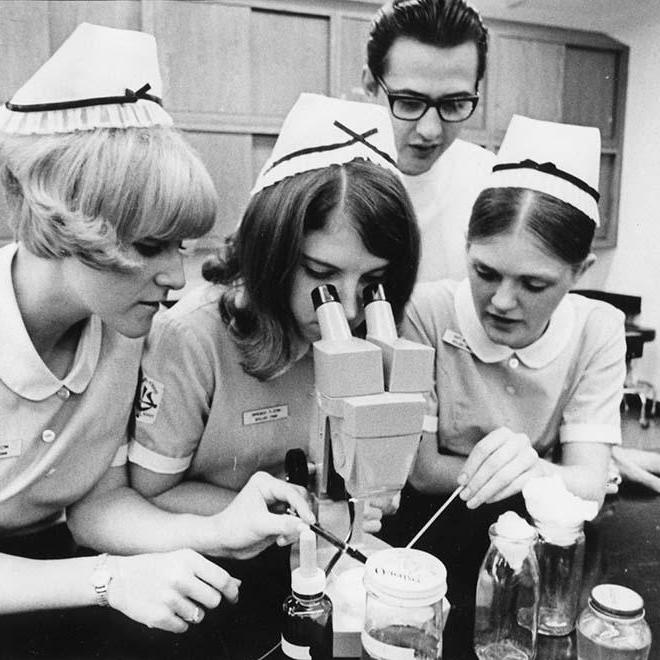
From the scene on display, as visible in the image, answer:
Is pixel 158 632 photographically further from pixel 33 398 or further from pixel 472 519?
pixel 472 519

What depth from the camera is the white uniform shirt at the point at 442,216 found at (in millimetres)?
1995

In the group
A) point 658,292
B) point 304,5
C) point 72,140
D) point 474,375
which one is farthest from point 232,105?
point 658,292

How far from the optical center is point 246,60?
126 inches

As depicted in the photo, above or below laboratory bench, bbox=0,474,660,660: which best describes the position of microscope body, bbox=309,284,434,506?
above

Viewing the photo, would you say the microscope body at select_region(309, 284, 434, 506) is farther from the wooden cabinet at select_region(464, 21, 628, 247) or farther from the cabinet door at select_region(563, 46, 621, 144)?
the cabinet door at select_region(563, 46, 621, 144)

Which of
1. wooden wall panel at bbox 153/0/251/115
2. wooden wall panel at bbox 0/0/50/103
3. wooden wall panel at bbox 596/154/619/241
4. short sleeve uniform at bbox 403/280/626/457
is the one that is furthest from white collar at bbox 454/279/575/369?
wooden wall panel at bbox 596/154/619/241

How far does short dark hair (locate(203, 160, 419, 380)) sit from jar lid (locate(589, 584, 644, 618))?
60 centimetres

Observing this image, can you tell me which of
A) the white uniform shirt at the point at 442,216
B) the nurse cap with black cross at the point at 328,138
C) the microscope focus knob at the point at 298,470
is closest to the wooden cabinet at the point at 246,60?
the white uniform shirt at the point at 442,216

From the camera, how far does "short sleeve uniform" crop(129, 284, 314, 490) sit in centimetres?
124

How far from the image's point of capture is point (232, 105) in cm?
325

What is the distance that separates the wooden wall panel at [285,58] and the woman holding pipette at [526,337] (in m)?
2.00

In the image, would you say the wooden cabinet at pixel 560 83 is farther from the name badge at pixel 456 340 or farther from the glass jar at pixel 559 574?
the glass jar at pixel 559 574

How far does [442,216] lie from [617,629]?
1.34m

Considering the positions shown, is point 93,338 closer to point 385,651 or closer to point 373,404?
point 373,404
